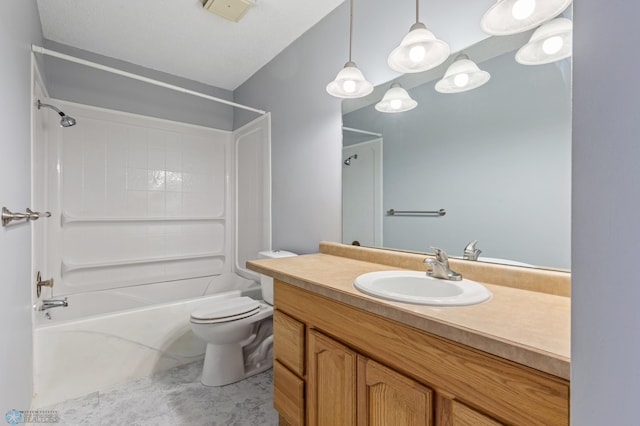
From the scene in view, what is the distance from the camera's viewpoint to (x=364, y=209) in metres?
1.70

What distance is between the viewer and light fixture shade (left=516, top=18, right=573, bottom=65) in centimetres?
96

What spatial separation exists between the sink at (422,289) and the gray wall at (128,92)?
2.19m

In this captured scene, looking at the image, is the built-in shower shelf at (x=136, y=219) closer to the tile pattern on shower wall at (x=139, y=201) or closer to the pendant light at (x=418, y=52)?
the tile pattern on shower wall at (x=139, y=201)

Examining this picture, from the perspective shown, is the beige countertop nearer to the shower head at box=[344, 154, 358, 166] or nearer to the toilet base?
the shower head at box=[344, 154, 358, 166]

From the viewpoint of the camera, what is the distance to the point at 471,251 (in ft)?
3.95

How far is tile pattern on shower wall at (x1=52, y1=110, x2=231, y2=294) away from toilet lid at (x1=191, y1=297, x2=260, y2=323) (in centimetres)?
111

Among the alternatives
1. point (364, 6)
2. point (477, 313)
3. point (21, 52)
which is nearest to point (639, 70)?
point (477, 313)

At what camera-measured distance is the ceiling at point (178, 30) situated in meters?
1.87

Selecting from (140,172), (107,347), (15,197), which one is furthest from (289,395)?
(140,172)

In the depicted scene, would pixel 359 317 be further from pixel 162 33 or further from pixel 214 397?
pixel 162 33

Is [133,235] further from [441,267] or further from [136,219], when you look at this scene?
[441,267]

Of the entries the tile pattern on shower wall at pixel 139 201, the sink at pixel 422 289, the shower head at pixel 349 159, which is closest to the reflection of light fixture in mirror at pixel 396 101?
the shower head at pixel 349 159

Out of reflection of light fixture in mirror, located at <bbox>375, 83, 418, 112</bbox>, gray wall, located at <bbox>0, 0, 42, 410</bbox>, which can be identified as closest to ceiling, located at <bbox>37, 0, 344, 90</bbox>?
gray wall, located at <bbox>0, 0, 42, 410</bbox>

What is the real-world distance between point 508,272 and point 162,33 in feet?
8.62
